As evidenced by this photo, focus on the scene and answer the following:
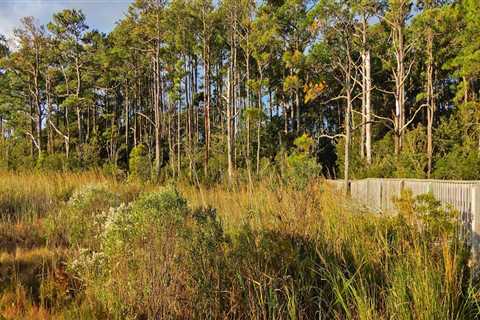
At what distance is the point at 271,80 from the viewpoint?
2736cm

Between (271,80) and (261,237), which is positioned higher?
(271,80)

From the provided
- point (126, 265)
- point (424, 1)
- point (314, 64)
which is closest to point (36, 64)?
point (314, 64)

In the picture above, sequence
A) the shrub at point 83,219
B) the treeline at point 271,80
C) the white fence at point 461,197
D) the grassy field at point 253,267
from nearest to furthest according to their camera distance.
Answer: the grassy field at point 253,267, the shrub at point 83,219, the white fence at point 461,197, the treeline at point 271,80

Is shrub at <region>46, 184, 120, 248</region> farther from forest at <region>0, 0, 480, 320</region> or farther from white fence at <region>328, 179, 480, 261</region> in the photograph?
white fence at <region>328, 179, 480, 261</region>

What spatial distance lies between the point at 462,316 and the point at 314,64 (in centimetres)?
2205

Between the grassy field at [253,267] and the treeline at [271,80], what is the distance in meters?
8.70

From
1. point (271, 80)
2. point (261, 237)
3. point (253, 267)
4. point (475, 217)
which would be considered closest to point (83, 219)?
point (261, 237)

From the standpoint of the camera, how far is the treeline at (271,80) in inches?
650

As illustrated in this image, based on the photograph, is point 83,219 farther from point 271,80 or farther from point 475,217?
point 271,80

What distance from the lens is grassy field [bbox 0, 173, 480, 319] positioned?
2.04 m

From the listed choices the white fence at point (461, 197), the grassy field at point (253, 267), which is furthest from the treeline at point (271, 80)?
the grassy field at point (253, 267)

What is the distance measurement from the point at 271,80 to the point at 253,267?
25.9 meters

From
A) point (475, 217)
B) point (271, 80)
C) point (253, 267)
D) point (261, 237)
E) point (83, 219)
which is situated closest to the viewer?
point (253, 267)

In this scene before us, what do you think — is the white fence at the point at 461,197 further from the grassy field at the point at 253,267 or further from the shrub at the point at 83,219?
the shrub at the point at 83,219
